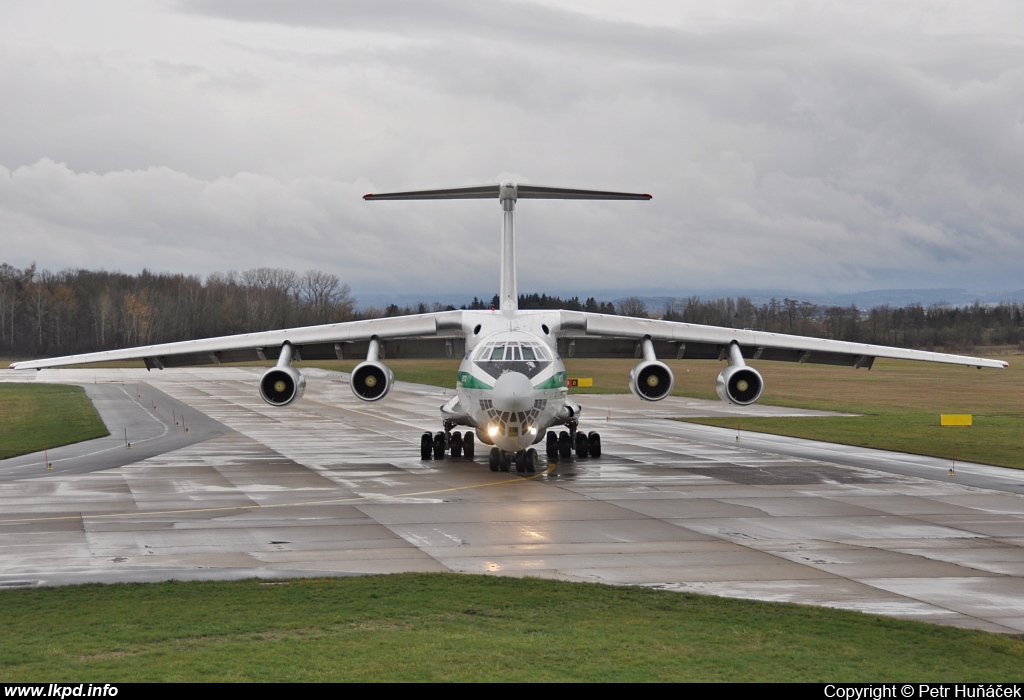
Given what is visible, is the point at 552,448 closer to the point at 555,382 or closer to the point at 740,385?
the point at 555,382

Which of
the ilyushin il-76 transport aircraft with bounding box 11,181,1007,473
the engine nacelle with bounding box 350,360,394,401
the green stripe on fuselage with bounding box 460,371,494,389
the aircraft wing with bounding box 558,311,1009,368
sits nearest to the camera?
the green stripe on fuselage with bounding box 460,371,494,389

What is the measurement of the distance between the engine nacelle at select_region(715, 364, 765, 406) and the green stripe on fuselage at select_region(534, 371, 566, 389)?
3705 mm

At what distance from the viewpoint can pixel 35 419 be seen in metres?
36.2

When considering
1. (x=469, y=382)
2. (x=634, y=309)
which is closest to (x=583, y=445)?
(x=469, y=382)

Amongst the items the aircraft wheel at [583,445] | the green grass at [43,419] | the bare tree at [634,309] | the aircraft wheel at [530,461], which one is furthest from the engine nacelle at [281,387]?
the bare tree at [634,309]

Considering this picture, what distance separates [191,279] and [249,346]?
115 m

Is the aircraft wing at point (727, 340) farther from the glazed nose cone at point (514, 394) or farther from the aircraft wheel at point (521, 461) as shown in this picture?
the glazed nose cone at point (514, 394)

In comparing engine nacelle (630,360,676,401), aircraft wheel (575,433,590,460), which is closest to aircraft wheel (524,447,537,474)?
engine nacelle (630,360,676,401)

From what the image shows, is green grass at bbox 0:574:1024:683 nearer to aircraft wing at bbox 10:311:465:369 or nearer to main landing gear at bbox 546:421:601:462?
aircraft wing at bbox 10:311:465:369

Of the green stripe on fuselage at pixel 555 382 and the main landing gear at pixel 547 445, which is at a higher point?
the green stripe on fuselage at pixel 555 382

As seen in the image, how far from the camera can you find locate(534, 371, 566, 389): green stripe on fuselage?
21406 millimetres

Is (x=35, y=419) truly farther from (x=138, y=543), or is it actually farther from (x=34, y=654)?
(x=34, y=654)

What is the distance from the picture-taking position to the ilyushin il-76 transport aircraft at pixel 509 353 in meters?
21.7

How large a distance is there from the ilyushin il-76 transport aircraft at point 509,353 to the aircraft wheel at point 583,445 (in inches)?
1.2
